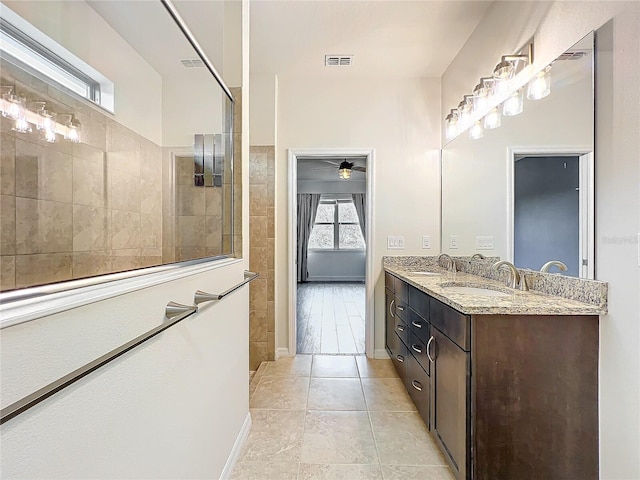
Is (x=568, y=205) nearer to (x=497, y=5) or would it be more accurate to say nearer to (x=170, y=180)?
(x=497, y=5)

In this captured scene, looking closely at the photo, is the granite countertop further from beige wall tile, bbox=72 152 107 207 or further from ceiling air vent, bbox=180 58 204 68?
beige wall tile, bbox=72 152 107 207

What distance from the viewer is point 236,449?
1720mm

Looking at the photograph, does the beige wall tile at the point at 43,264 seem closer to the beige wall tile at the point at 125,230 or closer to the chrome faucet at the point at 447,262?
the beige wall tile at the point at 125,230

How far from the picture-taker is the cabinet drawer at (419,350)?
1.93m

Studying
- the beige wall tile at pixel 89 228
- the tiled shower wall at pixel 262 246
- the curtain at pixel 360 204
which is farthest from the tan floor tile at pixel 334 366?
the curtain at pixel 360 204

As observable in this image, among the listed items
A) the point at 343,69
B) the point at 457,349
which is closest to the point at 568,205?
the point at 457,349

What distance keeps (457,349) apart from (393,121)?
2415 millimetres

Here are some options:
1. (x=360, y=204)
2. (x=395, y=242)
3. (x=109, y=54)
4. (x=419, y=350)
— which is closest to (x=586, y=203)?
(x=419, y=350)

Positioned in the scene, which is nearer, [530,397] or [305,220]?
[530,397]

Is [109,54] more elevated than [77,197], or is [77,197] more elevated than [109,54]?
[109,54]

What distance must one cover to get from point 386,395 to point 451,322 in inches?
47.1

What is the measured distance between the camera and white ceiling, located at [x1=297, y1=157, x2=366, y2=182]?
629 centimetres

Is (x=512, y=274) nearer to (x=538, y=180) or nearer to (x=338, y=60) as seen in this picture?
(x=538, y=180)

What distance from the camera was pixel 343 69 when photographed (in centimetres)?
305
